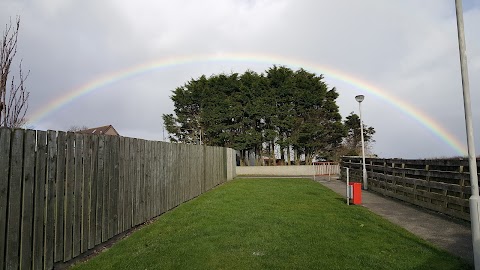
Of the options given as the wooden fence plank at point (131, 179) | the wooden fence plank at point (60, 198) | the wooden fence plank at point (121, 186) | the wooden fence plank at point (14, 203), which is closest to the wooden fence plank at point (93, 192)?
the wooden fence plank at point (60, 198)

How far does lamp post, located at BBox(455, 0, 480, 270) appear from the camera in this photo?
454 centimetres

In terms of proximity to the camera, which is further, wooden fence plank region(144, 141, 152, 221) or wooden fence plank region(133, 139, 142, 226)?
wooden fence plank region(144, 141, 152, 221)

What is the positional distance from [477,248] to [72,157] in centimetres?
600

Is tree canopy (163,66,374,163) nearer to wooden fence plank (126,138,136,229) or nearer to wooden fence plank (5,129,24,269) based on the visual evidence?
wooden fence plank (126,138,136,229)

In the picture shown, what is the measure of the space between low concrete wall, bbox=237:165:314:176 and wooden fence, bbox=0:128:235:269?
2432cm

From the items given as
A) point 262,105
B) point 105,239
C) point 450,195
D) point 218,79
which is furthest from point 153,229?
point 218,79

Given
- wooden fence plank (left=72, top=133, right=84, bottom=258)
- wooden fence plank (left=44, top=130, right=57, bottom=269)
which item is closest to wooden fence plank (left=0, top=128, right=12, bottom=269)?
wooden fence plank (left=44, top=130, right=57, bottom=269)

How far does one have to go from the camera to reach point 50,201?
474cm

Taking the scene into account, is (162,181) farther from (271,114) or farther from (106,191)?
(271,114)

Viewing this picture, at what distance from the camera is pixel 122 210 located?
7176 mm

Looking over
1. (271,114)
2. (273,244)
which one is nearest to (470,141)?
(273,244)

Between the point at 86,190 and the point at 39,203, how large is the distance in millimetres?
1259

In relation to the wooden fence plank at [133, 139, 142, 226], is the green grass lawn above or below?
below

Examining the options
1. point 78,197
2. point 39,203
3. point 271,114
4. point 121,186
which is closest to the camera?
point 39,203
